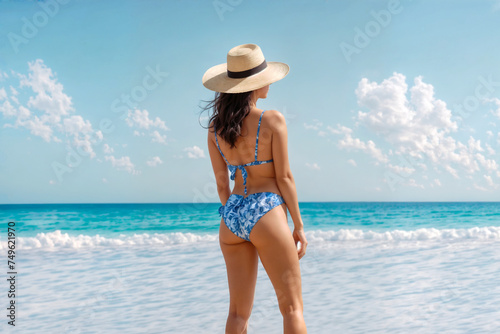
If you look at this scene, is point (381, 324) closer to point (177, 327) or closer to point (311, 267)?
point (177, 327)

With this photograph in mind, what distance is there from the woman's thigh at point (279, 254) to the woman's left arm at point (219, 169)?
41cm

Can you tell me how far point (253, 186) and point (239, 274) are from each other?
1.59ft

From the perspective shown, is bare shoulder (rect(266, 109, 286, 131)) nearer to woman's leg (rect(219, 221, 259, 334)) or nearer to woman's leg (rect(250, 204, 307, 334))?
woman's leg (rect(250, 204, 307, 334))

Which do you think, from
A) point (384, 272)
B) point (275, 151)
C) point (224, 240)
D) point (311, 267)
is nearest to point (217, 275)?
point (311, 267)

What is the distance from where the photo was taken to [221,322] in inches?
161

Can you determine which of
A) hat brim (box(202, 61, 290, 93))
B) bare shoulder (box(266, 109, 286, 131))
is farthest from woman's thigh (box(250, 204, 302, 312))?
hat brim (box(202, 61, 290, 93))

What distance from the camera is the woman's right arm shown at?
7.43 feet

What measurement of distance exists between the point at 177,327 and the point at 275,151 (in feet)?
7.67

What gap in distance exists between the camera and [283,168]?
2.29m

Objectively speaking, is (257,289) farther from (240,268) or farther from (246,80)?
(246,80)

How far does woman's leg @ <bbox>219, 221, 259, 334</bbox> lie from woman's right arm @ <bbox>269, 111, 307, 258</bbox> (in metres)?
0.30

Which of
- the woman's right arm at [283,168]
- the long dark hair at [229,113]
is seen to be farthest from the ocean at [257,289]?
the long dark hair at [229,113]

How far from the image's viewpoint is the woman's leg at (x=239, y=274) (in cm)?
244

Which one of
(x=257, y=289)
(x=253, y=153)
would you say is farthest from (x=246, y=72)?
(x=257, y=289)
